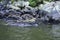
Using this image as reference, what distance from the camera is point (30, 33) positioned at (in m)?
15.5

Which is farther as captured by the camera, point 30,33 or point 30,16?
point 30,16

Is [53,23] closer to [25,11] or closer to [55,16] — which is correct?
[55,16]

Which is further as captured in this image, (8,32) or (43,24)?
(43,24)

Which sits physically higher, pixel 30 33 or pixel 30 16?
pixel 30 33

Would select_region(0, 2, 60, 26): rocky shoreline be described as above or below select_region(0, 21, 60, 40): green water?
below

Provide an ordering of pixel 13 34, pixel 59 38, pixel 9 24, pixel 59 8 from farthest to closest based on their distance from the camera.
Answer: pixel 59 8
pixel 9 24
pixel 13 34
pixel 59 38

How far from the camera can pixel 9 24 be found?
61.4ft

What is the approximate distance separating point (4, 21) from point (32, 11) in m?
3.85

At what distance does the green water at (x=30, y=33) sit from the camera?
13.9 metres

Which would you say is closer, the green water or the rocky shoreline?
the green water

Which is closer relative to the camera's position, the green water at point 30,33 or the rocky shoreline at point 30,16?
the green water at point 30,33

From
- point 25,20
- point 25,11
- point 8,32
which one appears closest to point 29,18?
point 25,20

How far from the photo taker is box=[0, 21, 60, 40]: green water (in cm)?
1391

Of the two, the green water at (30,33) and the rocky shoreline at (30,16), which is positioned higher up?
the green water at (30,33)
